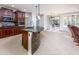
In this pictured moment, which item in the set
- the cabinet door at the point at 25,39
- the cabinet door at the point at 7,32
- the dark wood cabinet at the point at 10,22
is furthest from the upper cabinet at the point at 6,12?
the cabinet door at the point at 25,39

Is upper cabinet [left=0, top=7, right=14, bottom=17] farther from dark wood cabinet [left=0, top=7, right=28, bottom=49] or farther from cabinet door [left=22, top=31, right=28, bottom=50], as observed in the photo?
cabinet door [left=22, top=31, right=28, bottom=50]

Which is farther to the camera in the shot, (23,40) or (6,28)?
(6,28)

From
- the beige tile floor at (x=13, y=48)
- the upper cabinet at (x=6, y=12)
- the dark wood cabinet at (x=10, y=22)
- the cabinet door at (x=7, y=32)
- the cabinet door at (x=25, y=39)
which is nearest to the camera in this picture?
the beige tile floor at (x=13, y=48)

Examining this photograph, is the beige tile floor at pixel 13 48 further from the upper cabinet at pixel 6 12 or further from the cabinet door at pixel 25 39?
the upper cabinet at pixel 6 12

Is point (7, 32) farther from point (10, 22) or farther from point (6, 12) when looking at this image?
point (6, 12)

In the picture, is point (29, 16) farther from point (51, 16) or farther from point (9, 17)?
point (9, 17)

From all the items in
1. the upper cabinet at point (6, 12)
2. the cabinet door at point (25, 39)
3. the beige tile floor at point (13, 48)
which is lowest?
the beige tile floor at point (13, 48)

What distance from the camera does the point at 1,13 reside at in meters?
6.88

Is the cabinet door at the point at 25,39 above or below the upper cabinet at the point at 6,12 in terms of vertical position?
below

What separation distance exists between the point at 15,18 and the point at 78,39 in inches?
138

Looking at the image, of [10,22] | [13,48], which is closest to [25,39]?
[13,48]

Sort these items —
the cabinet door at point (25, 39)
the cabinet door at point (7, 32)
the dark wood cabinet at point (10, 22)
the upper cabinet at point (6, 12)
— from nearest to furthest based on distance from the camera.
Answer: the cabinet door at point (25, 39) < the dark wood cabinet at point (10, 22) < the cabinet door at point (7, 32) < the upper cabinet at point (6, 12)
